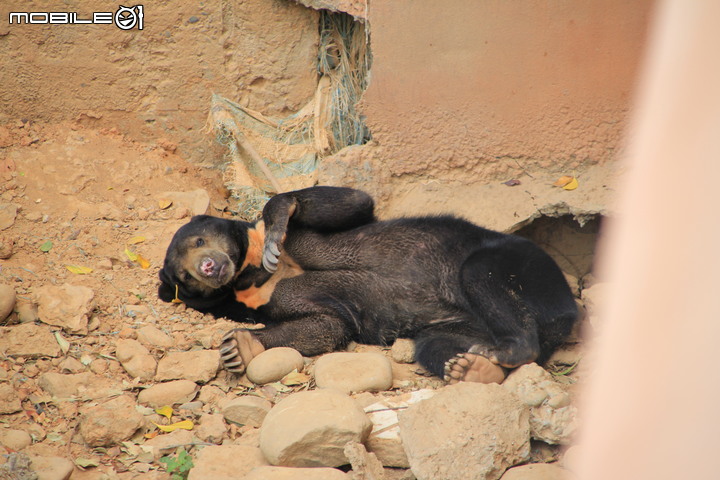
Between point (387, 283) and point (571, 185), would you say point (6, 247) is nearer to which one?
point (387, 283)

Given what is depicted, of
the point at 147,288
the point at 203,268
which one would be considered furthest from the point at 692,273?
the point at 147,288

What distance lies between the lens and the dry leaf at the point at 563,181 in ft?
14.7

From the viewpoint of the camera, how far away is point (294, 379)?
3.68 metres

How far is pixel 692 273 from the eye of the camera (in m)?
0.88

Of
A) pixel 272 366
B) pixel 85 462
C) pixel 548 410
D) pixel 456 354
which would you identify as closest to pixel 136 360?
pixel 272 366

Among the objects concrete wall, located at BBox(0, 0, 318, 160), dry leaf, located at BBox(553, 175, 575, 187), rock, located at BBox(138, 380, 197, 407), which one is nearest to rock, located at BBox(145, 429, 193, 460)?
rock, located at BBox(138, 380, 197, 407)

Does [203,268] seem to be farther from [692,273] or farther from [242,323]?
[692,273]

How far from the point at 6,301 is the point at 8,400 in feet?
2.70

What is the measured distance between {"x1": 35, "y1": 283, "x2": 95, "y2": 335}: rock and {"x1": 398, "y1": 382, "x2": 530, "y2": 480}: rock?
216 cm

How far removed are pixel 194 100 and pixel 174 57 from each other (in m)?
0.36

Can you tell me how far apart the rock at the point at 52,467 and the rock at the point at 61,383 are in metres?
0.61

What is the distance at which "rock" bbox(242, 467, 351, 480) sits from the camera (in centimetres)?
243

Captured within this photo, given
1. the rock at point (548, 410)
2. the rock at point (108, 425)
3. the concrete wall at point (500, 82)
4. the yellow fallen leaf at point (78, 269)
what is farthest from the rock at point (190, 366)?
the concrete wall at point (500, 82)

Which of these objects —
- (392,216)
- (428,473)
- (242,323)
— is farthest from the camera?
(392,216)
